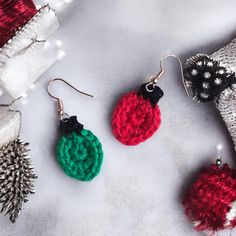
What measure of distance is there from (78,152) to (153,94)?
0.21 meters

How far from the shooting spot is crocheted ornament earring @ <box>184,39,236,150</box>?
1.07 meters

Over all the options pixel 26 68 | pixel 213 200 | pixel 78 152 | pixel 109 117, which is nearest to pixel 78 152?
pixel 78 152

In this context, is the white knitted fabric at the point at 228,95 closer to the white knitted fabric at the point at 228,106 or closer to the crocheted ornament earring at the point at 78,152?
the white knitted fabric at the point at 228,106

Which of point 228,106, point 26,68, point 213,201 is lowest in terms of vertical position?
point 213,201

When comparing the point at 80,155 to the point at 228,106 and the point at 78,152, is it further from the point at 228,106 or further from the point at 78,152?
the point at 228,106

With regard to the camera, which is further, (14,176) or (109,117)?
(109,117)

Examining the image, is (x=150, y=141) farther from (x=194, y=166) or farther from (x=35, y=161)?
(x=35, y=161)

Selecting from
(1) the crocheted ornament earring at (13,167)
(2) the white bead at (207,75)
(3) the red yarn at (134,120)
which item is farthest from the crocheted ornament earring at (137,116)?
(1) the crocheted ornament earring at (13,167)

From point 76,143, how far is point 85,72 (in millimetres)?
164

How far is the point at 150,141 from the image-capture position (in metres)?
1.14

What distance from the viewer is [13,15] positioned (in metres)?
1.04

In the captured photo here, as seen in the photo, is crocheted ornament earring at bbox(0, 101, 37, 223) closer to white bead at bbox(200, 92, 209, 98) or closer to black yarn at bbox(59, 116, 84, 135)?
black yarn at bbox(59, 116, 84, 135)

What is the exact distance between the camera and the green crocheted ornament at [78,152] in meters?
1.08

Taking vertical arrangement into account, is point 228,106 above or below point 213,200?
above
